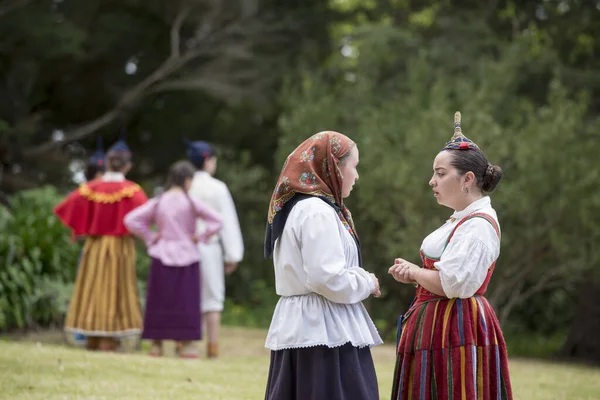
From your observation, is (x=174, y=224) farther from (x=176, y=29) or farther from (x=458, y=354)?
(x=176, y=29)

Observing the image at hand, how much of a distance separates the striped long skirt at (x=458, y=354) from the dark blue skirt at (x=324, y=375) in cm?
23

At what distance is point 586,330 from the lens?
13.4 metres

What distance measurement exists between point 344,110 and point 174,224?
5.39m

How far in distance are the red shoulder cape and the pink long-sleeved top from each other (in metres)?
0.40

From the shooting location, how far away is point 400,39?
45.5 ft

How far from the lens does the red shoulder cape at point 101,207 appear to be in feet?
30.6

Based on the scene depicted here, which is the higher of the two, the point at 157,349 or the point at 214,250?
the point at 214,250

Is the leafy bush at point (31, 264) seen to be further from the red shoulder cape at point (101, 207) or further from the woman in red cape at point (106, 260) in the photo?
the red shoulder cape at point (101, 207)

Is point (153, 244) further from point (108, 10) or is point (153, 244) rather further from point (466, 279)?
point (108, 10)

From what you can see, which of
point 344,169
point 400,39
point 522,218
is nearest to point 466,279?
point 344,169

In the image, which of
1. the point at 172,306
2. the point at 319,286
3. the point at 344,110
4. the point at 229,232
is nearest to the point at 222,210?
the point at 229,232

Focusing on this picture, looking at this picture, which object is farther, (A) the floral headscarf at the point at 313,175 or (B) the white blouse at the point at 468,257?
(A) the floral headscarf at the point at 313,175

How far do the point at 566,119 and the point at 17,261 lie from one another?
6.92m

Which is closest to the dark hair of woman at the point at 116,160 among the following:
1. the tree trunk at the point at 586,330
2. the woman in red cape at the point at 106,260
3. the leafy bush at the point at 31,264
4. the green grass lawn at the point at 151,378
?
the woman in red cape at the point at 106,260
